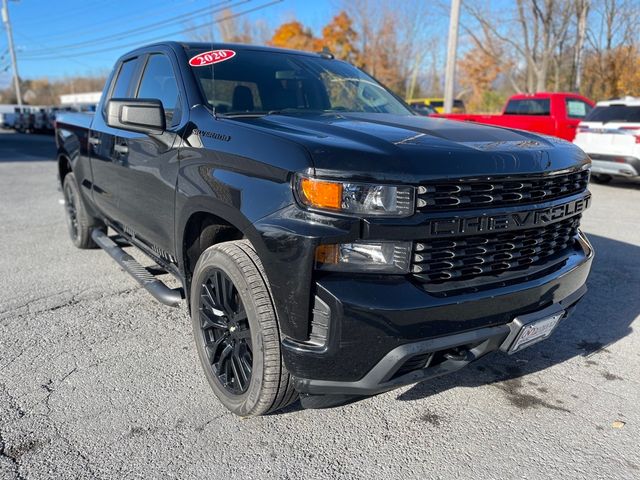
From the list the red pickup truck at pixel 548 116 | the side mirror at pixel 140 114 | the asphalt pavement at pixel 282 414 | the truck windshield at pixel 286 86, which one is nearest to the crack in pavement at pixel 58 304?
the asphalt pavement at pixel 282 414

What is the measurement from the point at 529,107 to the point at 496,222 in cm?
1116

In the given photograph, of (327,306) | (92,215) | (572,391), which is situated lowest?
(572,391)

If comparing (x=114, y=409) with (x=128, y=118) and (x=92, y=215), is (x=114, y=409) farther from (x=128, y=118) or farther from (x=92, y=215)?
(x=92, y=215)

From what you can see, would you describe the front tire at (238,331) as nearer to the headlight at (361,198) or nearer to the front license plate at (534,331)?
the headlight at (361,198)

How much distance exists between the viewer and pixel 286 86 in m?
3.48

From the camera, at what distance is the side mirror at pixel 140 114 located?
2879mm

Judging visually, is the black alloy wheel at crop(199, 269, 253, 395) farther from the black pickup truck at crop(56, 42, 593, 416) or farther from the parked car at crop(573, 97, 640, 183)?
the parked car at crop(573, 97, 640, 183)

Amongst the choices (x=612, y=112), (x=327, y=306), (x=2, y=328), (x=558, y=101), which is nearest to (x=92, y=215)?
(x=2, y=328)

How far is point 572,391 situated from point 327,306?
175 centimetres

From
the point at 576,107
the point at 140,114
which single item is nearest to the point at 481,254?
the point at 140,114

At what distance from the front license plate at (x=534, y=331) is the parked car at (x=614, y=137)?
7.50m

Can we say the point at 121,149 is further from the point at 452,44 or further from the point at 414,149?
the point at 452,44

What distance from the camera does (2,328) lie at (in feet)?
11.8

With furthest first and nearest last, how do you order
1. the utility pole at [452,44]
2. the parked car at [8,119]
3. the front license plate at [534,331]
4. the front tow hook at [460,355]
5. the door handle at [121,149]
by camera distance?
the parked car at [8,119] < the utility pole at [452,44] < the door handle at [121,149] < the front license plate at [534,331] < the front tow hook at [460,355]
